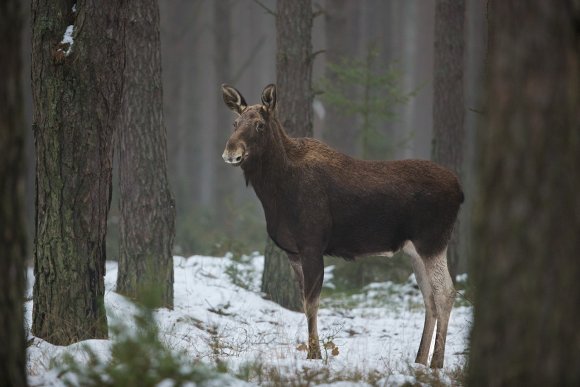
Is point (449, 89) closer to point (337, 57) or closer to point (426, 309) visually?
point (426, 309)

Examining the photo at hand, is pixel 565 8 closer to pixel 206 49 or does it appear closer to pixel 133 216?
pixel 133 216

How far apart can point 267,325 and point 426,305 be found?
7.67 feet

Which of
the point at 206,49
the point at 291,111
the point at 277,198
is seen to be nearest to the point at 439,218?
the point at 277,198

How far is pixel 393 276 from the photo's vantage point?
13.5 m

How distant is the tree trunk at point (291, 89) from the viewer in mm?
10945

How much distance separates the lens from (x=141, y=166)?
938 cm

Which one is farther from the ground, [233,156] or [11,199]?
[233,156]

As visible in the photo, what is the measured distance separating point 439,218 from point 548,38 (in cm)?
480

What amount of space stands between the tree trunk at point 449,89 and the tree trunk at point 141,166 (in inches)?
228

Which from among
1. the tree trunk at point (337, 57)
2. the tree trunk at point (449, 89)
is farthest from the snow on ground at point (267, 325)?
the tree trunk at point (337, 57)

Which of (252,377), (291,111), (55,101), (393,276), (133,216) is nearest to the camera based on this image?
(252,377)

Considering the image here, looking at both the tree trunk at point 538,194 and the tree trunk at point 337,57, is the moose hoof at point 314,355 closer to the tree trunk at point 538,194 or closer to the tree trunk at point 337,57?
the tree trunk at point 538,194

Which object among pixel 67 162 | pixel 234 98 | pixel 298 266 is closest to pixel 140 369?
pixel 67 162

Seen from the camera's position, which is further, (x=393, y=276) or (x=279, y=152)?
(x=393, y=276)
